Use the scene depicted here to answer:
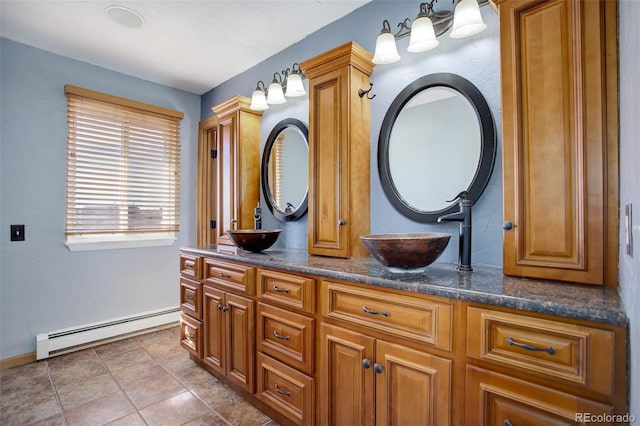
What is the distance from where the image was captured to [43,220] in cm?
272

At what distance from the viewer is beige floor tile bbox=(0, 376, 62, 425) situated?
1887 millimetres

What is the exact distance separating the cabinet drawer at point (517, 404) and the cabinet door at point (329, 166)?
1015 mm

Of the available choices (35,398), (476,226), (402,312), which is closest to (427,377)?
(402,312)

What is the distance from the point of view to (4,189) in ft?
8.34

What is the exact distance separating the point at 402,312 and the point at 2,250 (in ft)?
10.3

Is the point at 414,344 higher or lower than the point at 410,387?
higher

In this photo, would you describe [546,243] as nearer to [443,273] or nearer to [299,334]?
[443,273]

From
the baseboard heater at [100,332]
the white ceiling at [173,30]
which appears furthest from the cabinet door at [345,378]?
the baseboard heater at [100,332]

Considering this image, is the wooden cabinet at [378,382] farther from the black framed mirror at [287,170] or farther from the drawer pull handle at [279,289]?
the black framed mirror at [287,170]

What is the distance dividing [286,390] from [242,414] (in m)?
0.45

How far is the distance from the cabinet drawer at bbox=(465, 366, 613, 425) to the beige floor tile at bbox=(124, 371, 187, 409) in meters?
1.94

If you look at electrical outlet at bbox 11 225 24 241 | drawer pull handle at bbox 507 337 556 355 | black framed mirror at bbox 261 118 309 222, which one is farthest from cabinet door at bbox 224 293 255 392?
electrical outlet at bbox 11 225 24 241

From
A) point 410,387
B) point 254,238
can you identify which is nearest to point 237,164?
point 254,238

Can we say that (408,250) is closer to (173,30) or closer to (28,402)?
(173,30)
